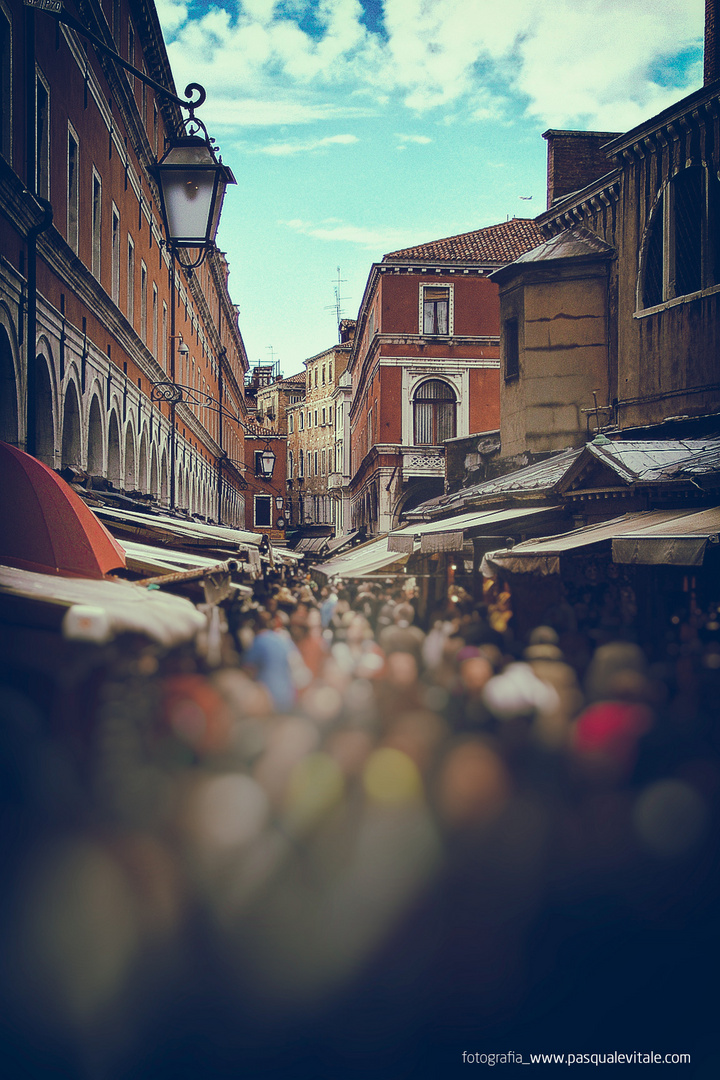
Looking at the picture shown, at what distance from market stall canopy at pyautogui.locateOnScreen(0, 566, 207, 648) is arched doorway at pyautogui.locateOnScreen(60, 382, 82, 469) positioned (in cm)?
879

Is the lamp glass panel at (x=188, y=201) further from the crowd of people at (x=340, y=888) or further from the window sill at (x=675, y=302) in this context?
the window sill at (x=675, y=302)

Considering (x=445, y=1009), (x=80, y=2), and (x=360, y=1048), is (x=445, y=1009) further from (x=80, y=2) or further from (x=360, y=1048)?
(x=80, y=2)

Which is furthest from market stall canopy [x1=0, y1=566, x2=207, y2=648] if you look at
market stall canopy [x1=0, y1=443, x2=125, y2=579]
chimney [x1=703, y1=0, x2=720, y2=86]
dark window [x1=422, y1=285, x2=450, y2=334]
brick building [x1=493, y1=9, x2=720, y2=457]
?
dark window [x1=422, y1=285, x2=450, y2=334]

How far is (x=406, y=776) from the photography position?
4270 mm

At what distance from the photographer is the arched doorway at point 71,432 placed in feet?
44.7

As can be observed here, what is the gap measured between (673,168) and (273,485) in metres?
59.1

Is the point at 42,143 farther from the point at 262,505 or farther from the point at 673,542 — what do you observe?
the point at 262,505

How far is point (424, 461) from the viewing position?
36.7 metres

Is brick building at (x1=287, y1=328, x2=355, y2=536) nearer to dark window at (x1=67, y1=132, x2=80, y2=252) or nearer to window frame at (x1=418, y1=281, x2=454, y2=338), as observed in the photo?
window frame at (x1=418, y1=281, x2=454, y2=338)

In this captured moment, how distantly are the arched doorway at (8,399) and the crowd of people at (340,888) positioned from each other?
635 cm

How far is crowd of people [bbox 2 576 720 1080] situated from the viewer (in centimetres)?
Result: 348

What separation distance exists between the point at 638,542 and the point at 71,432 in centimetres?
844

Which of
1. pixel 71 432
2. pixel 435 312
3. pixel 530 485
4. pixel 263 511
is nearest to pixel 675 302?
pixel 530 485

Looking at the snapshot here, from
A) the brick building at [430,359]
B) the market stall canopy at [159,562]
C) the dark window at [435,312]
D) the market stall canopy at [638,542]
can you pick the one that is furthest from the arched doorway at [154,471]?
the dark window at [435,312]
